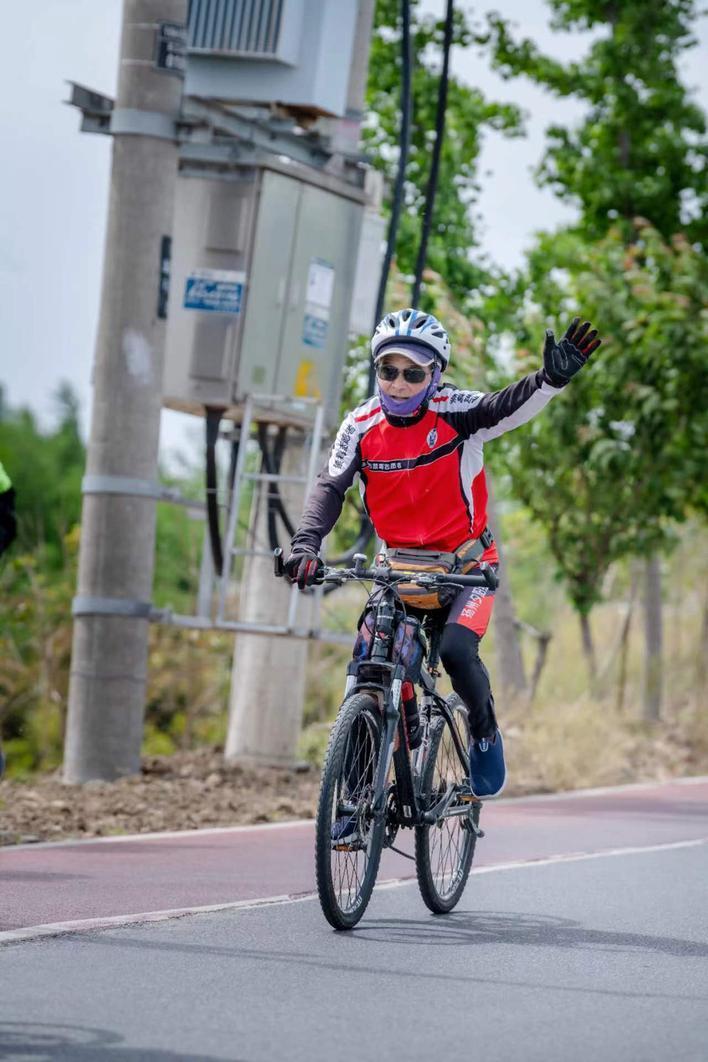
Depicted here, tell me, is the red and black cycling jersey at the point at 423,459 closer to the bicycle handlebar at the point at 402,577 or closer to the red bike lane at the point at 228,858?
the bicycle handlebar at the point at 402,577

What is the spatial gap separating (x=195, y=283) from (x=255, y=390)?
2.81 ft

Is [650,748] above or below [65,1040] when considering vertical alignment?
below

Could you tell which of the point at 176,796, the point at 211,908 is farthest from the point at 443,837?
the point at 176,796

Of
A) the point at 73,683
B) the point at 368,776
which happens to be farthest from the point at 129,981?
the point at 73,683

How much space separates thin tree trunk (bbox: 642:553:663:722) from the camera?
881 inches

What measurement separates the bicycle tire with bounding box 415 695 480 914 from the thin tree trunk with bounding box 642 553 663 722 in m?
13.0

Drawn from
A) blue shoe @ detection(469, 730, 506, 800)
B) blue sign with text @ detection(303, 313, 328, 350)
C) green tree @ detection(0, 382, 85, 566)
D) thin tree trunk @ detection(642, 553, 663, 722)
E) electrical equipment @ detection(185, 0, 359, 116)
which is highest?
electrical equipment @ detection(185, 0, 359, 116)

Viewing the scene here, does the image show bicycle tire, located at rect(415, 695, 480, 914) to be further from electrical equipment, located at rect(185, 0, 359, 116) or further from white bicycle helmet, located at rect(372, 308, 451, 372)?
electrical equipment, located at rect(185, 0, 359, 116)

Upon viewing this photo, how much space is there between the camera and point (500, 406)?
8.23m

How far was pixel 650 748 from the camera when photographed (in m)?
20.0

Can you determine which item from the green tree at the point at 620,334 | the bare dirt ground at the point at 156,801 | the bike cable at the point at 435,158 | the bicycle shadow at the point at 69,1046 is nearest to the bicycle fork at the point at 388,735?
the bicycle shadow at the point at 69,1046

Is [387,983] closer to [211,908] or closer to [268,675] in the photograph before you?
[211,908]

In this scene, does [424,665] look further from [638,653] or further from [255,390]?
[638,653]

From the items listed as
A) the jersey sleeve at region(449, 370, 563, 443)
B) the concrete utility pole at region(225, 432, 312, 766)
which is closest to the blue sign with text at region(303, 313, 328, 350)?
the concrete utility pole at region(225, 432, 312, 766)
